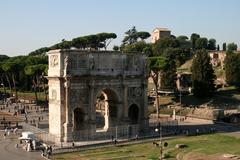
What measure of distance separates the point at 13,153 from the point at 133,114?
1859cm

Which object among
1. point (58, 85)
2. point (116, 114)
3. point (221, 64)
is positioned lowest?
point (116, 114)

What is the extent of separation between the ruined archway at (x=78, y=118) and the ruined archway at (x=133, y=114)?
7.39 metres

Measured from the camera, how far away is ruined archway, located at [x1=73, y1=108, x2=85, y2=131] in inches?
2123

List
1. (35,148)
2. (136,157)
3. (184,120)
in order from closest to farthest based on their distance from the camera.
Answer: (136,157) → (35,148) → (184,120)

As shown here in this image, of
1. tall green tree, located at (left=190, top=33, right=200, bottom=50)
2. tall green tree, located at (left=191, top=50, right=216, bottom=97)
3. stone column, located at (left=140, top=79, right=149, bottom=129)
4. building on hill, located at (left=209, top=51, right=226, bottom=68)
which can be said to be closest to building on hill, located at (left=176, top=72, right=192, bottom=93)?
tall green tree, located at (left=191, top=50, right=216, bottom=97)

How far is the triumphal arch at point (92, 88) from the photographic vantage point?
51.8 metres

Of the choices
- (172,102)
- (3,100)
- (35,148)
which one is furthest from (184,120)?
(3,100)

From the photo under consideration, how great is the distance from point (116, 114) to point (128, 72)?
5518 millimetres

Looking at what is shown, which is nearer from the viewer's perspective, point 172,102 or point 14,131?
point 14,131

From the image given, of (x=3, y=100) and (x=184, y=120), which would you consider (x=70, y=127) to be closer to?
(x=184, y=120)

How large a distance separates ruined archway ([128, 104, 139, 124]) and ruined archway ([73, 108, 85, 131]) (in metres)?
7.39

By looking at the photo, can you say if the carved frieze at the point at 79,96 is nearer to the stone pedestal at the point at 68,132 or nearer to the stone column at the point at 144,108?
the stone pedestal at the point at 68,132

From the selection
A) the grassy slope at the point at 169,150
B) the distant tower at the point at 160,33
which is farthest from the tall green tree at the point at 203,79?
the distant tower at the point at 160,33

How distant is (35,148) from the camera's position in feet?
158
